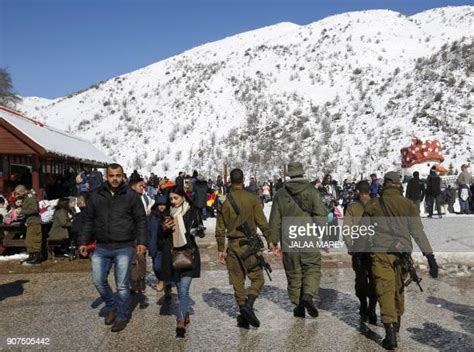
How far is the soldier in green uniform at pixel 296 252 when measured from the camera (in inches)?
227

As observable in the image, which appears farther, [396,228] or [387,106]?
[387,106]

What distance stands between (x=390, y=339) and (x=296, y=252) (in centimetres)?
146

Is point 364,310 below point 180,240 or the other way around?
below

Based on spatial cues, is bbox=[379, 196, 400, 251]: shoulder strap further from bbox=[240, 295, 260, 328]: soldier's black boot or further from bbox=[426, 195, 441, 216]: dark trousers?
bbox=[426, 195, 441, 216]: dark trousers

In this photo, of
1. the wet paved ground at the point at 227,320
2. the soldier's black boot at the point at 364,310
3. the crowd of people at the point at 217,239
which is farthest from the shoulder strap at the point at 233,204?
the soldier's black boot at the point at 364,310

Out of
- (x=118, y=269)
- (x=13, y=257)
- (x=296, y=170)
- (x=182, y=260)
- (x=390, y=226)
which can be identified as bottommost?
(x=13, y=257)

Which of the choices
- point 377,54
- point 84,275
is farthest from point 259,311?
point 377,54

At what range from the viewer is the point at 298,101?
52.6m

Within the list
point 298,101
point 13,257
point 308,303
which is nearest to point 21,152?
point 13,257

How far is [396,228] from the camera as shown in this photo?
16.7ft

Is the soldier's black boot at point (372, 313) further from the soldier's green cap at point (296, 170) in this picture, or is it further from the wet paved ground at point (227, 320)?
the soldier's green cap at point (296, 170)

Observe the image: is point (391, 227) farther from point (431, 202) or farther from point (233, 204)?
point (431, 202)

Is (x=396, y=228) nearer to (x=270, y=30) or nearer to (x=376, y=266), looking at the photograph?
(x=376, y=266)

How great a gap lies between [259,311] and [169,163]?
40851 mm
